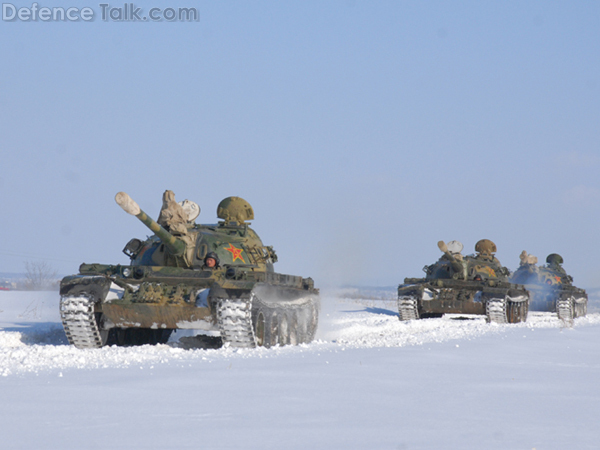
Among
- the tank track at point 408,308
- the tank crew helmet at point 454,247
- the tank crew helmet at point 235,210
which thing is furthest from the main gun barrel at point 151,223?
the tank crew helmet at point 454,247

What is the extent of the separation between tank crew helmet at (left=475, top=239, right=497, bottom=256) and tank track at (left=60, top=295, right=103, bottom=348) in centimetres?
→ 1711

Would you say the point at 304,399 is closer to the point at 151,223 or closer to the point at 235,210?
the point at 151,223

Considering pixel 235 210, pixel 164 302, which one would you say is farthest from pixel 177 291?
pixel 235 210

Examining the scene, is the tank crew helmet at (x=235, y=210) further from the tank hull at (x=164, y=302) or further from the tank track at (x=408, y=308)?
the tank track at (x=408, y=308)

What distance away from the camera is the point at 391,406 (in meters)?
6.27

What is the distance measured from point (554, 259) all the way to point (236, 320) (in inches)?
954

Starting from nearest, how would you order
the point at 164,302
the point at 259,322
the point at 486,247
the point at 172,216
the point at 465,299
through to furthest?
the point at 164,302
the point at 259,322
the point at 172,216
the point at 465,299
the point at 486,247

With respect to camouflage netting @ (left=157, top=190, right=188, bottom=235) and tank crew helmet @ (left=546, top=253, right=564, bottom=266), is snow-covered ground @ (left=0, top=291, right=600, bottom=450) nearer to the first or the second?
camouflage netting @ (left=157, top=190, right=188, bottom=235)

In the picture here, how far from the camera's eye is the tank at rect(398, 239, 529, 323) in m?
22.4

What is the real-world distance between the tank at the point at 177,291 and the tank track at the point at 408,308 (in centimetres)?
896

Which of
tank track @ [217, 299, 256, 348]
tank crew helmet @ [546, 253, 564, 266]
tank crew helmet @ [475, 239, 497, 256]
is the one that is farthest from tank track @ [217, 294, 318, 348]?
tank crew helmet @ [546, 253, 564, 266]

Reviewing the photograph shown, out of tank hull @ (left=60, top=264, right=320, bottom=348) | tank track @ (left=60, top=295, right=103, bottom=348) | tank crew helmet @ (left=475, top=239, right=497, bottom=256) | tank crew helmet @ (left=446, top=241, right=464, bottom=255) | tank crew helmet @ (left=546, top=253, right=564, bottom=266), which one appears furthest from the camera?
tank crew helmet @ (left=546, top=253, right=564, bottom=266)

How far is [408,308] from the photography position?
933 inches

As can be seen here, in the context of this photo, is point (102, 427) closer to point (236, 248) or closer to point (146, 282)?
point (146, 282)
